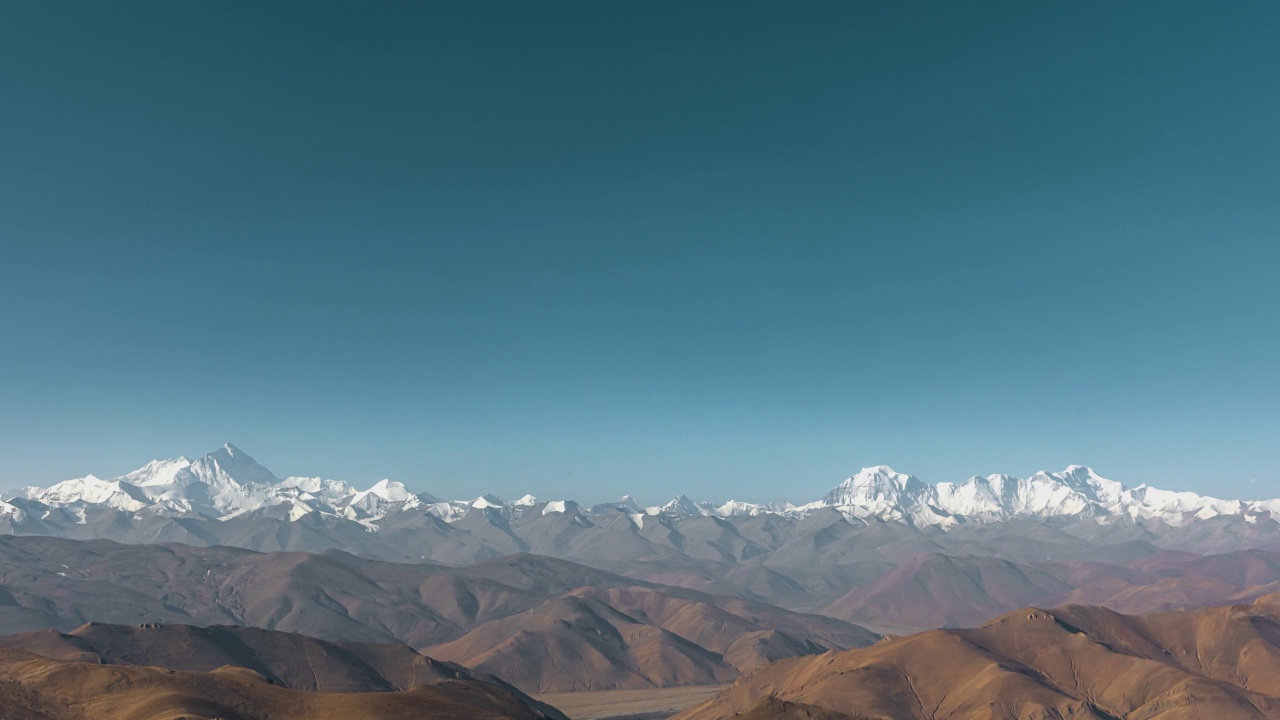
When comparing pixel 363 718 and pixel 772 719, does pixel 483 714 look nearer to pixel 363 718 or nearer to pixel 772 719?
pixel 363 718

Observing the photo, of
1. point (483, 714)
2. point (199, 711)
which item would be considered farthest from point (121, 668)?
point (483, 714)

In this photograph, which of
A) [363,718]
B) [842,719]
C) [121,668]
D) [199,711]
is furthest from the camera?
[842,719]

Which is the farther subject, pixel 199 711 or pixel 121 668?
pixel 121 668

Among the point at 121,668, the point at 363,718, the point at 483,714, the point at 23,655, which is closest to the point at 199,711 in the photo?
the point at 363,718

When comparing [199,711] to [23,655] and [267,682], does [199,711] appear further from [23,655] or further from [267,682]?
[23,655]

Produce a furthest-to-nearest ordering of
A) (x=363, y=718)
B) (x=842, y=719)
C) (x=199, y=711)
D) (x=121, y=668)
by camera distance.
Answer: (x=842, y=719) < (x=121, y=668) < (x=363, y=718) < (x=199, y=711)

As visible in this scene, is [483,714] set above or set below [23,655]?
below
